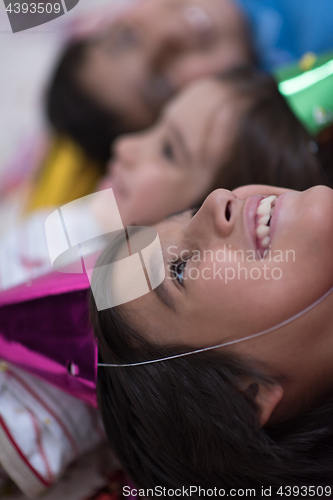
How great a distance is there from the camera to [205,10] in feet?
3.23

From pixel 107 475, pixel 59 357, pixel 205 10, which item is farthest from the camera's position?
pixel 205 10

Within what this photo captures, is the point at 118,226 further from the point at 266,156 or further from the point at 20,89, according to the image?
the point at 20,89

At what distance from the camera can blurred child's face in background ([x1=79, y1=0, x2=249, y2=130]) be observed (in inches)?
38.7

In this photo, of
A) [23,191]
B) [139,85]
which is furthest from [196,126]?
[23,191]

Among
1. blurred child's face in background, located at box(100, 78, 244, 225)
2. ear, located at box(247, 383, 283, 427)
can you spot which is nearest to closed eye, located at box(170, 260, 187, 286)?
ear, located at box(247, 383, 283, 427)

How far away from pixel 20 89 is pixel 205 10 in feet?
1.53

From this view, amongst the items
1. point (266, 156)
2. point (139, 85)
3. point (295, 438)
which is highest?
point (139, 85)

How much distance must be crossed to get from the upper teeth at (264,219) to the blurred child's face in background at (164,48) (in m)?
0.57

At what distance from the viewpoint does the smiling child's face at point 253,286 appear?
0.45m

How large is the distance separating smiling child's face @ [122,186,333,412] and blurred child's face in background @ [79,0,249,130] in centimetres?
61

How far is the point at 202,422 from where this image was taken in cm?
49

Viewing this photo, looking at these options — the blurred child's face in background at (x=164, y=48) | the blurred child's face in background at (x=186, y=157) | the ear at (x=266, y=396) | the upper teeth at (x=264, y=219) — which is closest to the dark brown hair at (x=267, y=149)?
the blurred child's face in background at (x=186, y=157)

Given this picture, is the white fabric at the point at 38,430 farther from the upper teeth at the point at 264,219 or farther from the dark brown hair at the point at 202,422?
the upper teeth at the point at 264,219

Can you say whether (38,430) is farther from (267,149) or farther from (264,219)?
(267,149)
